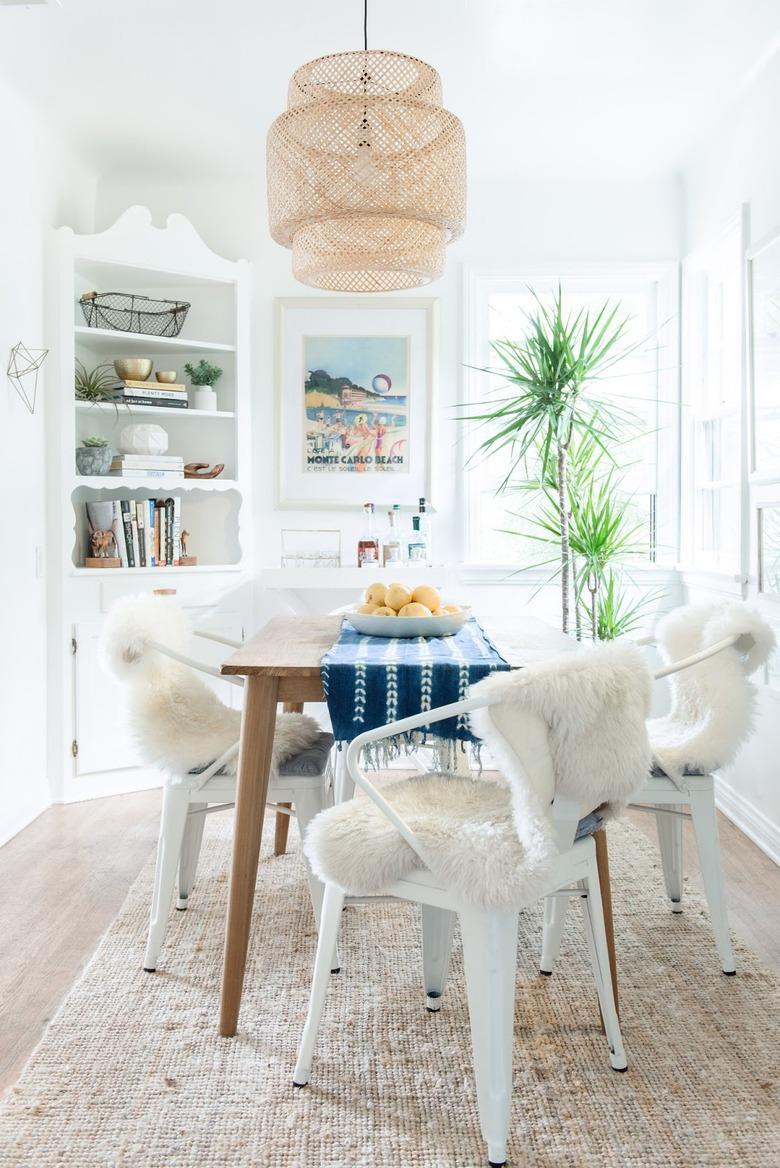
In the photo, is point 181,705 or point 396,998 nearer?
point 396,998

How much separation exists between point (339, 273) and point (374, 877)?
1700 millimetres

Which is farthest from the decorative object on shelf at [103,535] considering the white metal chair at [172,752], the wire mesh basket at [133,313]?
the white metal chair at [172,752]

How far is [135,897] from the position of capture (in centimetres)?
279

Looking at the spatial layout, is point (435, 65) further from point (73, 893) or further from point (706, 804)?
point (73, 893)

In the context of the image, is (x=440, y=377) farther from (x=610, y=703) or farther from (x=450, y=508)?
(x=610, y=703)

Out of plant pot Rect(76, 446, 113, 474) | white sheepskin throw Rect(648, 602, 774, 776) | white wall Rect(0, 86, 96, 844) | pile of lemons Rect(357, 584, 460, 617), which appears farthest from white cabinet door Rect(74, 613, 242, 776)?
white sheepskin throw Rect(648, 602, 774, 776)

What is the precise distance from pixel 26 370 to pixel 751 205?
273 centimetres

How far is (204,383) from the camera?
4.19m

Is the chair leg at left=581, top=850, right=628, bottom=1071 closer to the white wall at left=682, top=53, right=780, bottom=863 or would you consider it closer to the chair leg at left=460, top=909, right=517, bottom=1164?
the chair leg at left=460, top=909, right=517, bottom=1164

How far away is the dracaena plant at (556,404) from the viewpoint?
3842mm

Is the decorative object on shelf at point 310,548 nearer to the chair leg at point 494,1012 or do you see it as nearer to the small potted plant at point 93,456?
the small potted plant at point 93,456

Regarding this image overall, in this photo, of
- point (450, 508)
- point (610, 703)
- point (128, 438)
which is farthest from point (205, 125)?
point (610, 703)

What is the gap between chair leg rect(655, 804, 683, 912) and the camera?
2.55m

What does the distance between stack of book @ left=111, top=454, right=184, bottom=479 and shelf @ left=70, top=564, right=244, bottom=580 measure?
389 mm
